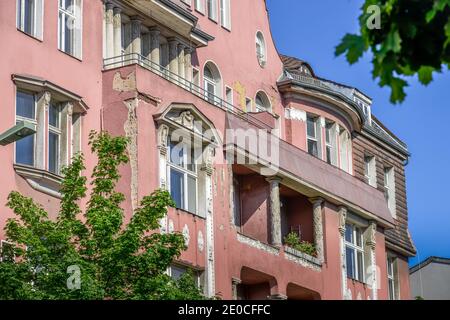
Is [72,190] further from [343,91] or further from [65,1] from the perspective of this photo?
[343,91]

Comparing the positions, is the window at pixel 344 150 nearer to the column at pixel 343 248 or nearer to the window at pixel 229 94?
the column at pixel 343 248

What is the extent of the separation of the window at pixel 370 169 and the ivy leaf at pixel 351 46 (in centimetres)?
3601

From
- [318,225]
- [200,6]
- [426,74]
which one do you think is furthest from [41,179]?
[426,74]

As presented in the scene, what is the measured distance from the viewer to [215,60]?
3888 cm

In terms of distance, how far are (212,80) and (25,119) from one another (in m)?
10.1

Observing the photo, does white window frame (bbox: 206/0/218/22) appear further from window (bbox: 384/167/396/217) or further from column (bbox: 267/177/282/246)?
window (bbox: 384/167/396/217)

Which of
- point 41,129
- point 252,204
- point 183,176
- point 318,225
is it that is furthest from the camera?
point 318,225

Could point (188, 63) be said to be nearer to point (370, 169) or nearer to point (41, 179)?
point (41, 179)

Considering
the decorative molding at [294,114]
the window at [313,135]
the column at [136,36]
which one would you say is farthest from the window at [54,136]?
the window at [313,135]

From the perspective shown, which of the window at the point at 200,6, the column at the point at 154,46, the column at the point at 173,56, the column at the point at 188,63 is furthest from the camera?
the window at the point at 200,6

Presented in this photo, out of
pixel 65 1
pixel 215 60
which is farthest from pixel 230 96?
pixel 65 1

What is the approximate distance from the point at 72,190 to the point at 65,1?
7.65 meters

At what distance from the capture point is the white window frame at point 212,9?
39.2 meters

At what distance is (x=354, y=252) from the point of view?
42.9 metres
